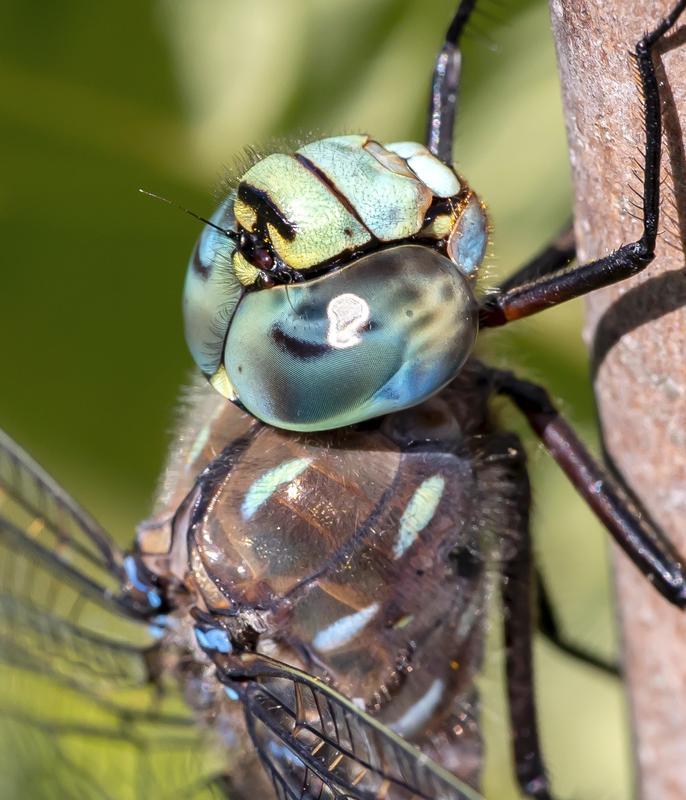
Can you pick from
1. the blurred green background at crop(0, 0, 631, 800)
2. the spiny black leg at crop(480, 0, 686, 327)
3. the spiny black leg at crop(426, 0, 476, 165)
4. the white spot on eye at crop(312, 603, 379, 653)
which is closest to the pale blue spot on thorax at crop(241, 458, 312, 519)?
the white spot on eye at crop(312, 603, 379, 653)

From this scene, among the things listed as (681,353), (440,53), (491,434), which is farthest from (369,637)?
(440,53)

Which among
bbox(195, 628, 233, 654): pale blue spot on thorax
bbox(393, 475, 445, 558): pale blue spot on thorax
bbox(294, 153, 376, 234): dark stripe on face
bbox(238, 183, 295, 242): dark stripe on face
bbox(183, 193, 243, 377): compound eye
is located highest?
bbox(294, 153, 376, 234): dark stripe on face

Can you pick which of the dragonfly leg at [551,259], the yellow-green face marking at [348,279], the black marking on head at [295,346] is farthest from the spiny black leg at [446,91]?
the black marking on head at [295,346]

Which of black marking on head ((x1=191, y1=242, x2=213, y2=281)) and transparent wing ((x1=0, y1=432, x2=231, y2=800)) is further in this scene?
transparent wing ((x1=0, y1=432, x2=231, y2=800))

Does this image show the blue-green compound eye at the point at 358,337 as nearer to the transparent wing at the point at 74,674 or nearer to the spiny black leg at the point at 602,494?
the spiny black leg at the point at 602,494

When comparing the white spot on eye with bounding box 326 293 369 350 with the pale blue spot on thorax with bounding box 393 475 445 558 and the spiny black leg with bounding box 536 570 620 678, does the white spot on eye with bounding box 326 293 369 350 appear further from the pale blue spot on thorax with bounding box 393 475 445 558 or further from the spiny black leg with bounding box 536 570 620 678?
the spiny black leg with bounding box 536 570 620 678

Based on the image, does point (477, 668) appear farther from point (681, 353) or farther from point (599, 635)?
point (599, 635)
